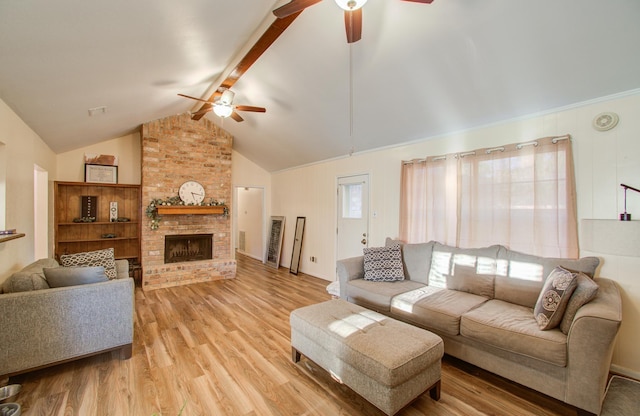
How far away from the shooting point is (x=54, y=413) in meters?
1.87

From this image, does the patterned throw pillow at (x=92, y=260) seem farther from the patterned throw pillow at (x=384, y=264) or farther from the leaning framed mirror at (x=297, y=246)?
the leaning framed mirror at (x=297, y=246)

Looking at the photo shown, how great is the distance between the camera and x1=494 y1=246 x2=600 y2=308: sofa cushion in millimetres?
2438

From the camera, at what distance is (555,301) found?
2080 millimetres

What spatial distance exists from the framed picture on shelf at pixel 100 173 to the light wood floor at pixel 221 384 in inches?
132

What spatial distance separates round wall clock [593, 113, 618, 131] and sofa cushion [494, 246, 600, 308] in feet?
3.83

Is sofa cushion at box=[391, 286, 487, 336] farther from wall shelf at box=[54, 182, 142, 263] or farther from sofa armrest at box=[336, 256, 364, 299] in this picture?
wall shelf at box=[54, 182, 142, 263]

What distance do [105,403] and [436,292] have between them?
9.94 feet

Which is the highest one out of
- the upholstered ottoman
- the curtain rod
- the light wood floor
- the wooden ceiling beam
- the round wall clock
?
the wooden ceiling beam

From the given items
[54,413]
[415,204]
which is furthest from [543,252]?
[54,413]

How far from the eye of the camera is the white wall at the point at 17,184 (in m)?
2.56

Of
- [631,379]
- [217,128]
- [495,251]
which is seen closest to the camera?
[631,379]

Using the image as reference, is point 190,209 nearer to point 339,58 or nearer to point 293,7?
point 339,58

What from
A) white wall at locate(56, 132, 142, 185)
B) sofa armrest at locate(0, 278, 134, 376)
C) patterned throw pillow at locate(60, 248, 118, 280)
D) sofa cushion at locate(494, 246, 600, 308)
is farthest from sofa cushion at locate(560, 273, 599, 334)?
white wall at locate(56, 132, 142, 185)

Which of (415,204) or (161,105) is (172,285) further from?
(415,204)
